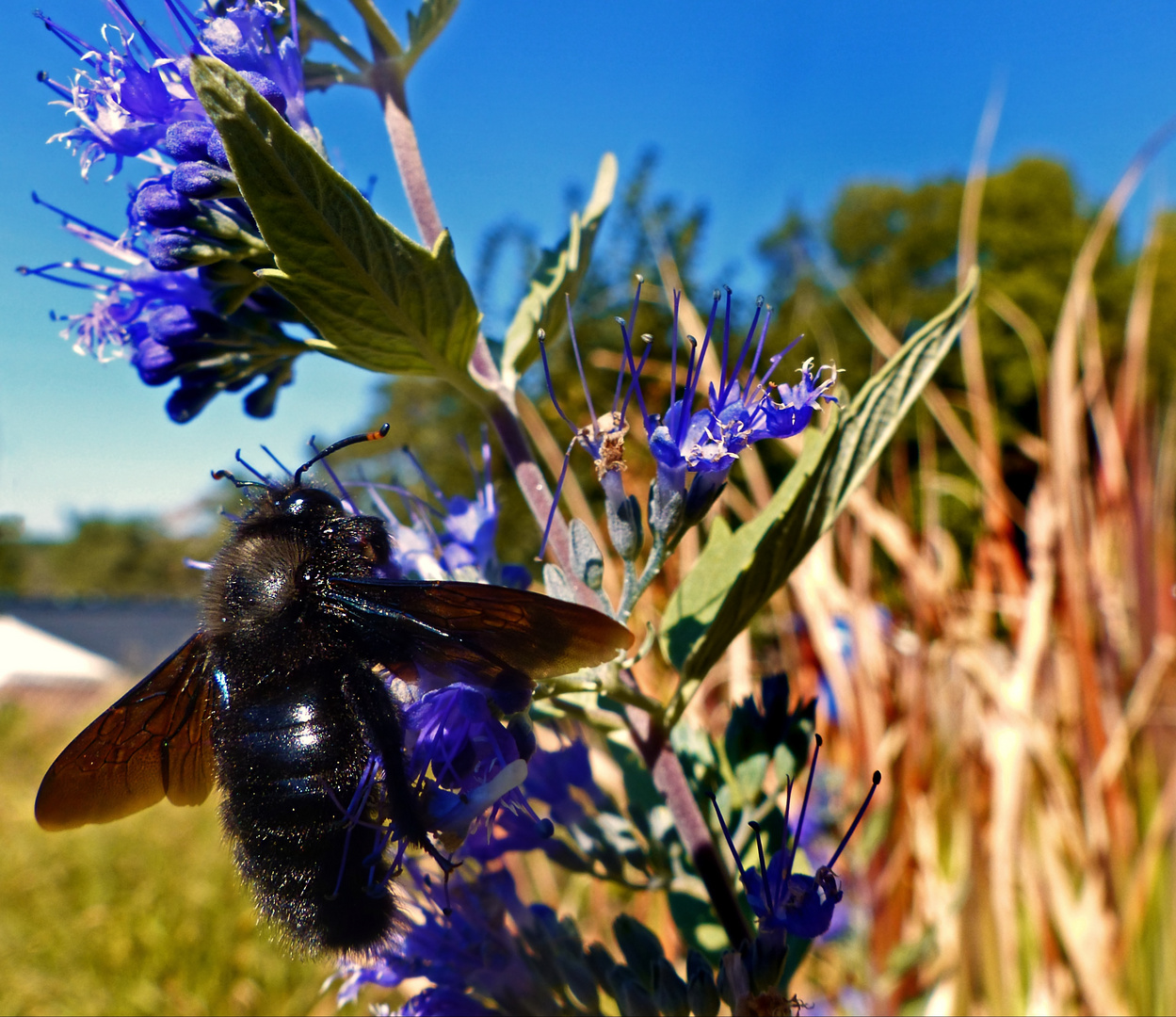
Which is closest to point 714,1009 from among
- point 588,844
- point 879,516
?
point 588,844

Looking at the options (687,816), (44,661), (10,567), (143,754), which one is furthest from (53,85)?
(10,567)

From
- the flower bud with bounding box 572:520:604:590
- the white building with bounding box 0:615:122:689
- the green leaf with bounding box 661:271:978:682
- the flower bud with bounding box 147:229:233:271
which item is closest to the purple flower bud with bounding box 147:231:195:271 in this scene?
the flower bud with bounding box 147:229:233:271

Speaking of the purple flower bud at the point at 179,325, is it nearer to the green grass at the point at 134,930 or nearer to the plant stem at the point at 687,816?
the plant stem at the point at 687,816


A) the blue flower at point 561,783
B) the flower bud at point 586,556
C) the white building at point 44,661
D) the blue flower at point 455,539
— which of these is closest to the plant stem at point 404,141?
the blue flower at point 455,539

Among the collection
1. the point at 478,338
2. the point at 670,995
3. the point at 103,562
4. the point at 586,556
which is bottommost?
the point at 670,995

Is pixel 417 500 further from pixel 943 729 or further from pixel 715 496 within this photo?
pixel 943 729

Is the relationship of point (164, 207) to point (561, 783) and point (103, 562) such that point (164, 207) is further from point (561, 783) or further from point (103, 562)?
point (103, 562)
